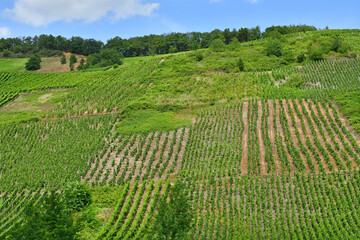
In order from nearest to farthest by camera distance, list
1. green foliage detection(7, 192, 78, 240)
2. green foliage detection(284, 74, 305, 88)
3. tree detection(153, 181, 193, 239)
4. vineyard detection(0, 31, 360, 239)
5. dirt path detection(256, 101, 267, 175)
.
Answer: green foliage detection(7, 192, 78, 240) → tree detection(153, 181, 193, 239) → vineyard detection(0, 31, 360, 239) → dirt path detection(256, 101, 267, 175) → green foliage detection(284, 74, 305, 88)

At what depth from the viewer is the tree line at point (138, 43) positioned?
9412 centimetres

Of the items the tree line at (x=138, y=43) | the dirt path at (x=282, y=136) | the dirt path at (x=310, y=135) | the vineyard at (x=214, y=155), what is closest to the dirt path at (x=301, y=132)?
the vineyard at (x=214, y=155)

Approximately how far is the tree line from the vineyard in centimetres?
4419

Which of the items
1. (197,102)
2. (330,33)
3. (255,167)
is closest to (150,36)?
(330,33)

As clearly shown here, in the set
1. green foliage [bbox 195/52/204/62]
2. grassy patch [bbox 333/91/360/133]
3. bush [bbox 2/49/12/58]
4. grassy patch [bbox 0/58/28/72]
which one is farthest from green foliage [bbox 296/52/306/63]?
bush [bbox 2/49/12/58]

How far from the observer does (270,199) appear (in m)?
24.7

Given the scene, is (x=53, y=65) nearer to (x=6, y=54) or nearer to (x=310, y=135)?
(x=6, y=54)

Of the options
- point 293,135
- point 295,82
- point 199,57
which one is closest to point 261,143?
point 293,135

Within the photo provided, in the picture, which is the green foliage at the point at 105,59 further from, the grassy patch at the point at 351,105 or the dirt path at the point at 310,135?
the grassy patch at the point at 351,105

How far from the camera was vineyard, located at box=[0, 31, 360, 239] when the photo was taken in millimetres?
23156

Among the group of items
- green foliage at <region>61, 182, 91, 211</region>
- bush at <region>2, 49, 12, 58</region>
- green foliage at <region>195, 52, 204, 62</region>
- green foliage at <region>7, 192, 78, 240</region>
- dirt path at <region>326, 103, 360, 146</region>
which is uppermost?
bush at <region>2, 49, 12, 58</region>

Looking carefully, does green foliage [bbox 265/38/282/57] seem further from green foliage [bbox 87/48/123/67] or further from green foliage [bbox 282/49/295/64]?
green foliage [bbox 87/48/123/67]

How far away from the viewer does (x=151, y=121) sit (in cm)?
3928

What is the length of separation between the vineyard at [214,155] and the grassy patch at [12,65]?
29.4 meters
